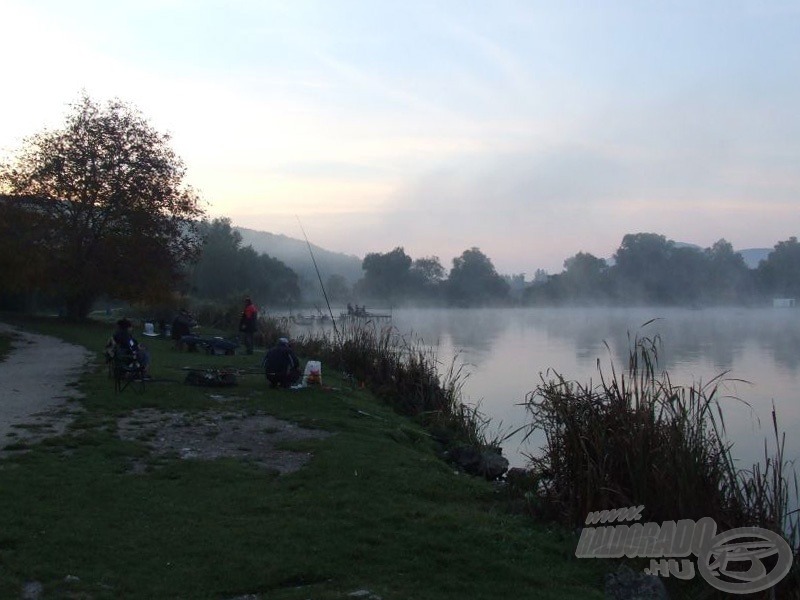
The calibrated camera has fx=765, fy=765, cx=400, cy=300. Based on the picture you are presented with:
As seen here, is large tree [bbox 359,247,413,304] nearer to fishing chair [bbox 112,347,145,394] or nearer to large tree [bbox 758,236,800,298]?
large tree [bbox 758,236,800,298]

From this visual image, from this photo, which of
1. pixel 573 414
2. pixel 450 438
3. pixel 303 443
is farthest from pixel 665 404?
pixel 450 438

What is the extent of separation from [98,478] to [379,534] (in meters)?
3.09

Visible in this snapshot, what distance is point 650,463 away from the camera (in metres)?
7.41

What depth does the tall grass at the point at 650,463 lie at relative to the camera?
7.08m

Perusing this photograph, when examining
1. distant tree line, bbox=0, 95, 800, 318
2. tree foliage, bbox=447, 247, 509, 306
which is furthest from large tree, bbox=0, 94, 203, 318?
tree foliage, bbox=447, 247, 509, 306

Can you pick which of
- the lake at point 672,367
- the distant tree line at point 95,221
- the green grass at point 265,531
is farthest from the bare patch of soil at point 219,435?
the distant tree line at point 95,221

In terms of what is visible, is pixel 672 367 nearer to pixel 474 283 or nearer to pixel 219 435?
pixel 219 435

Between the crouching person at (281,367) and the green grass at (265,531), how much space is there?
5.57 metres

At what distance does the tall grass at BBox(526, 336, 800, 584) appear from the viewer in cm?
708

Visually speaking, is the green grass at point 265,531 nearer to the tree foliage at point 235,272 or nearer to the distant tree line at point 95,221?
the distant tree line at point 95,221

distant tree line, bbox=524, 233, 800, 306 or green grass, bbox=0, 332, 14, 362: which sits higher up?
distant tree line, bbox=524, 233, 800, 306

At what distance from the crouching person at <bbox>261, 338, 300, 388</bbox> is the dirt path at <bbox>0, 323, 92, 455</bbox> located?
12.2 feet

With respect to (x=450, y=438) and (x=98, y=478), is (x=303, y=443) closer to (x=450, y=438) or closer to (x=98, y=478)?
(x=98, y=478)

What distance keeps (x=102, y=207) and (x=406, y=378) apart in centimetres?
2196
